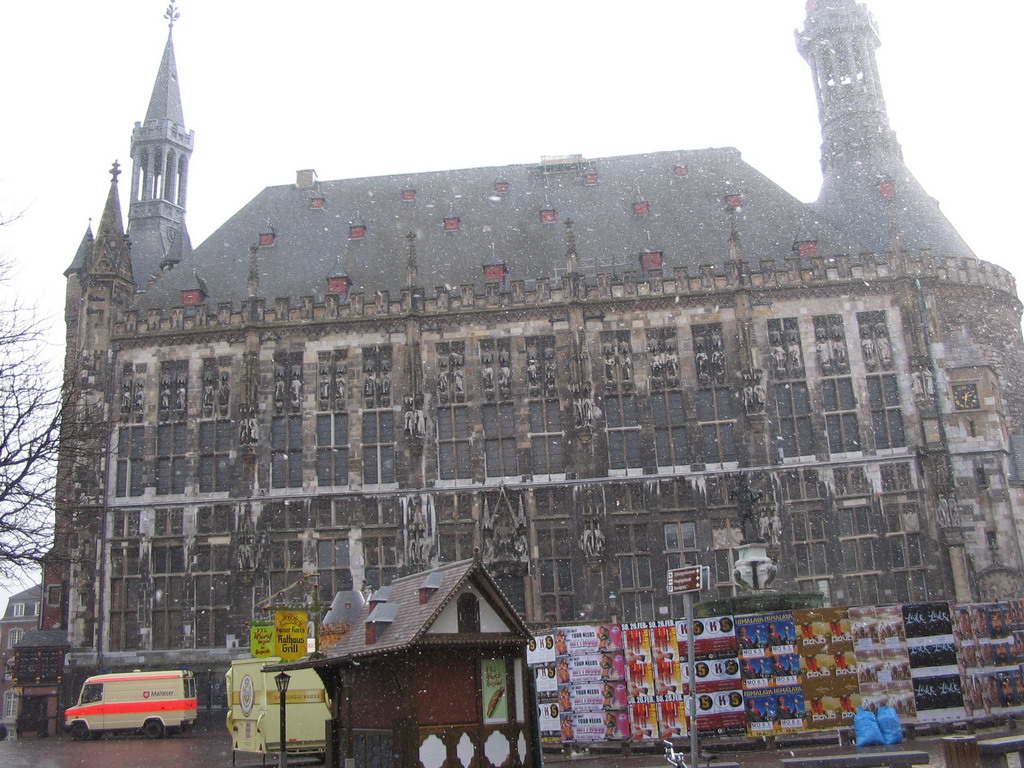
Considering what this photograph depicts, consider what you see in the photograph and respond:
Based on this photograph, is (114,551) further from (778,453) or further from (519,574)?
(778,453)

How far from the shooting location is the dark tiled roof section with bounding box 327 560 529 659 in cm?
1338

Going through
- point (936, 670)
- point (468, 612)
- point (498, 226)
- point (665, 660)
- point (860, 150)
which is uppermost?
point (860, 150)

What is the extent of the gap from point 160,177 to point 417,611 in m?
32.8

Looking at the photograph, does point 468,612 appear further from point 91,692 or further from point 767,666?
point 91,692

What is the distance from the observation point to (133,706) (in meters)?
26.6

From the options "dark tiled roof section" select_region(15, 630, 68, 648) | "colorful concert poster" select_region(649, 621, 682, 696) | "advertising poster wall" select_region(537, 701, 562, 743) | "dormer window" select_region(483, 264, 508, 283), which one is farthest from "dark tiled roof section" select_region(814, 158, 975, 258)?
"dark tiled roof section" select_region(15, 630, 68, 648)

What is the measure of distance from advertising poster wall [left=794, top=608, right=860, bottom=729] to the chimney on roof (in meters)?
28.4

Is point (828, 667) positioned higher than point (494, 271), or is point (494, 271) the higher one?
point (494, 271)

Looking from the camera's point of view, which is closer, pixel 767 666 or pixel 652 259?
pixel 767 666

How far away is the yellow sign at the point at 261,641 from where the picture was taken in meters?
17.2

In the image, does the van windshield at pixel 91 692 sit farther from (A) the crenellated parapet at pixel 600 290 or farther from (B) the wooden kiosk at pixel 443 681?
(B) the wooden kiosk at pixel 443 681

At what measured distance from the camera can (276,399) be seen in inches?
1225

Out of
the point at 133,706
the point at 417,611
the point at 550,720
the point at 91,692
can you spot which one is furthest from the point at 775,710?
the point at 91,692

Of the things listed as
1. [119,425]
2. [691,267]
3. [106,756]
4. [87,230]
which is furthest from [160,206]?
[106,756]
